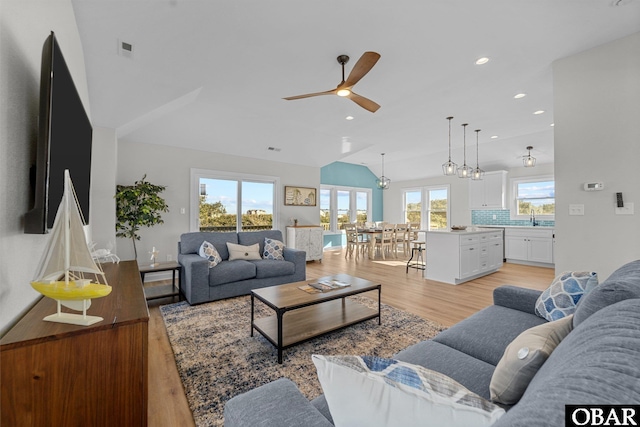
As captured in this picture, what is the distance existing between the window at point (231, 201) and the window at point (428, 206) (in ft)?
16.5

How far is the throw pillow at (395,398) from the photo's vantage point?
562 mm

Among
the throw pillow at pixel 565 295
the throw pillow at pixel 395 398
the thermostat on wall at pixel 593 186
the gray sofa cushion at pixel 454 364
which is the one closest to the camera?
the throw pillow at pixel 395 398

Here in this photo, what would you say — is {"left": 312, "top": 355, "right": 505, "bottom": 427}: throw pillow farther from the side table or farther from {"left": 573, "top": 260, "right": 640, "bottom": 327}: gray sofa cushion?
the side table

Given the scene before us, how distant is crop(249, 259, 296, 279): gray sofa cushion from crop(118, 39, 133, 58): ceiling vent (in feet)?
8.96

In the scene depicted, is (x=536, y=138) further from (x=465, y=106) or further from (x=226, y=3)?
(x=226, y=3)

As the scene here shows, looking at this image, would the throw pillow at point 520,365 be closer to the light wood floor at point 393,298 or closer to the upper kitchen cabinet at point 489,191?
the light wood floor at point 393,298

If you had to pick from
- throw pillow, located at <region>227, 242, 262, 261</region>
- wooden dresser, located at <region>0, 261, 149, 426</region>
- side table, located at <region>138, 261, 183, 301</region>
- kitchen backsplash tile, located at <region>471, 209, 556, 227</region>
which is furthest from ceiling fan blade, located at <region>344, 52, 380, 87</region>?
kitchen backsplash tile, located at <region>471, 209, 556, 227</region>

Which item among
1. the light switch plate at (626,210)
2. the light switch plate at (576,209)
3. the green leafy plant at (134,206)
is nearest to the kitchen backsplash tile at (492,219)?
the light switch plate at (576,209)

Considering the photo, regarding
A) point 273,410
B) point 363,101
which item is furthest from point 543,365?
point 363,101

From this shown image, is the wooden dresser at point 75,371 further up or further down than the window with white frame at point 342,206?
further down

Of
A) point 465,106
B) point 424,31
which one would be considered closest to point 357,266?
point 465,106

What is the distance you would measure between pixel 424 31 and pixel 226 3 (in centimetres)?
169

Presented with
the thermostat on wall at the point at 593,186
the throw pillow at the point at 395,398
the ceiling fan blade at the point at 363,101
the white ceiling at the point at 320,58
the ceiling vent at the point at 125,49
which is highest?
the white ceiling at the point at 320,58

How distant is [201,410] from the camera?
1602mm
